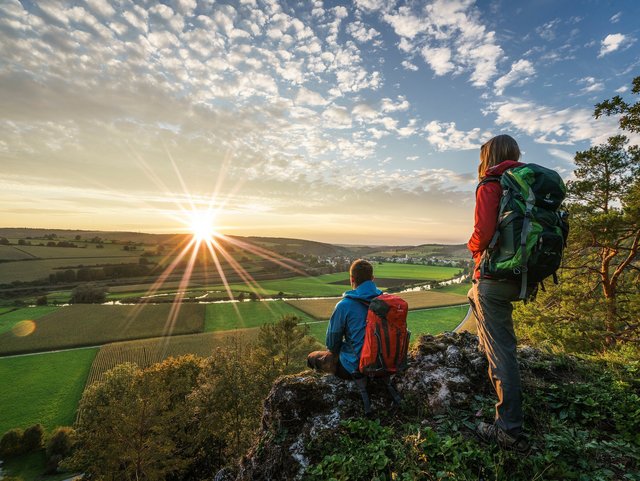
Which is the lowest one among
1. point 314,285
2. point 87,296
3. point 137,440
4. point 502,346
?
point 314,285

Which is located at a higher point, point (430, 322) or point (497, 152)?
point (497, 152)

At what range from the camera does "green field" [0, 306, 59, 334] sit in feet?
180

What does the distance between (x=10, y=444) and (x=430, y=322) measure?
63.0 metres

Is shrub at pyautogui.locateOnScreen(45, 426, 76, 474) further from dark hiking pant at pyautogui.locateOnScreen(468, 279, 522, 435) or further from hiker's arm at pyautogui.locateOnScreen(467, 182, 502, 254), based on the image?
hiker's arm at pyautogui.locateOnScreen(467, 182, 502, 254)

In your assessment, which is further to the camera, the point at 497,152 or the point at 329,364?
the point at 329,364

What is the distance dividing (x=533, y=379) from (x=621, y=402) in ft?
3.14

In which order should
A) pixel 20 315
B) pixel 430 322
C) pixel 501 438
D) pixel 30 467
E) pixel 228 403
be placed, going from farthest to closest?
pixel 430 322, pixel 20 315, pixel 30 467, pixel 228 403, pixel 501 438

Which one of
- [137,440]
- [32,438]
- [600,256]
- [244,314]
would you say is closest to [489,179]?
[600,256]

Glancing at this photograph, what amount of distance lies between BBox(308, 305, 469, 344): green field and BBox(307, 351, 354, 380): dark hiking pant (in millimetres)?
47991

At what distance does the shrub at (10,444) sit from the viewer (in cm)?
2709

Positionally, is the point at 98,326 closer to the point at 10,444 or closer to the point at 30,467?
the point at 10,444

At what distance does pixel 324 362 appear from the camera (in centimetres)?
510

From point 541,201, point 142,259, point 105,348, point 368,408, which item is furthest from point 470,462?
point 142,259

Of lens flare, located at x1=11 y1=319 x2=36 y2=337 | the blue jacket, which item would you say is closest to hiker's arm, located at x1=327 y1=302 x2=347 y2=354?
the blue jacket
